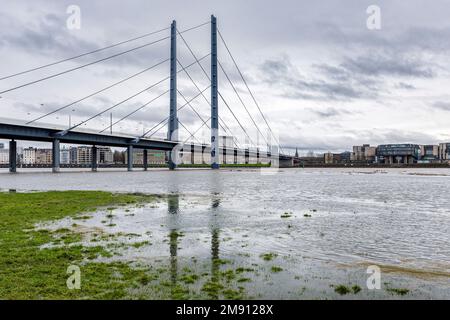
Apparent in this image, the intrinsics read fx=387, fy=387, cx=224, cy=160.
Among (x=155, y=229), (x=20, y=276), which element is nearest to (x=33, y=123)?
(x=155, y=229)

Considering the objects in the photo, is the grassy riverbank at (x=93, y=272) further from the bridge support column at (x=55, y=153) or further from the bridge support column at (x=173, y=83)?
the bridge support column at (x=173, y=83)

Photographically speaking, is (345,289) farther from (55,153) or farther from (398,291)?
(55,153)

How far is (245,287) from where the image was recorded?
955 cm

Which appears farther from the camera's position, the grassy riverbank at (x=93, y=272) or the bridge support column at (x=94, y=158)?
the bridge support column at (x=94, y=158)

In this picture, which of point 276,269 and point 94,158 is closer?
point 276,269

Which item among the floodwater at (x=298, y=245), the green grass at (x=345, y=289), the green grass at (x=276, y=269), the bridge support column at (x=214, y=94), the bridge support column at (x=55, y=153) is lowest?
the floodwater at (x=298, y=245)

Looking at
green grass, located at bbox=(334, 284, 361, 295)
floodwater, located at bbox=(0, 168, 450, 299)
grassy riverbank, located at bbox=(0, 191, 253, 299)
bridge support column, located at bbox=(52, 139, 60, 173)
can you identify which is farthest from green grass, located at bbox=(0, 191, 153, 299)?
bridge support column, located at bbox=(52, 139, 60, 173)

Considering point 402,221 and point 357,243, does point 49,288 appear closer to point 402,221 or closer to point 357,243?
point 357,243

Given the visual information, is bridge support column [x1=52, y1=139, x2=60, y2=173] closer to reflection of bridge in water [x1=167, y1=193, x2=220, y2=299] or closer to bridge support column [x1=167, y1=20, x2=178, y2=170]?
bridge support column [x1=167, y1=20, x2=178, y2=170]

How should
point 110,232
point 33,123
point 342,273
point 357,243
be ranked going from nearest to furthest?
point 342,273
point 357,243
point 110,232
point 33,123

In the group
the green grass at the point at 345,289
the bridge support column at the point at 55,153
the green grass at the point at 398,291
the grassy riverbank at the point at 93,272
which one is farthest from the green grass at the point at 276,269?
the bridge support column at the point at 55,153

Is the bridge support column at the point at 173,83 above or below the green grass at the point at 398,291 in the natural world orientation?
above

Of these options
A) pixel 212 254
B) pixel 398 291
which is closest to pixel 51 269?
pixel 212 254

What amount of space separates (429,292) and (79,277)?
8.72 m
